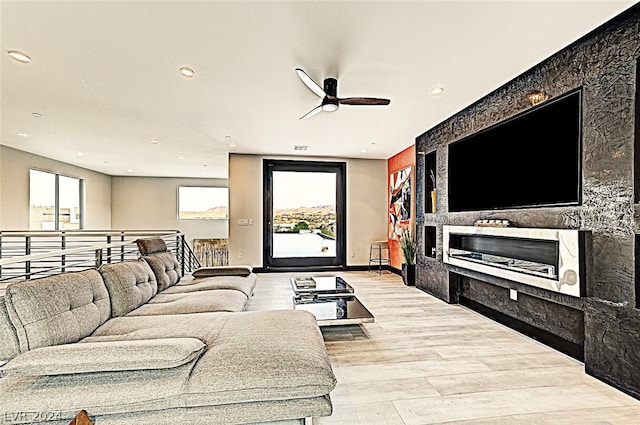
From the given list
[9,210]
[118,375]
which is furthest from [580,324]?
[9,210]

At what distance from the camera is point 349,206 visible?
7590mm

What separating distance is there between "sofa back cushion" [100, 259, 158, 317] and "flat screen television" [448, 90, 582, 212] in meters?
3.66

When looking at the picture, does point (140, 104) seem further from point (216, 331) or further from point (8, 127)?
point (216, 331)

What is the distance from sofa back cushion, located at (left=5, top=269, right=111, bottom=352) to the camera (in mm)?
1633

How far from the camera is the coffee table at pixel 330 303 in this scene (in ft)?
10.1

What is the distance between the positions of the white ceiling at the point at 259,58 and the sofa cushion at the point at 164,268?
1.82 m

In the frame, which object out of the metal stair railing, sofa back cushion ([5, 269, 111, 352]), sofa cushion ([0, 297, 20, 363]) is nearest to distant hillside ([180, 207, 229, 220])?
the metal stair railing

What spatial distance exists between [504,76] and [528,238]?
1614 mm

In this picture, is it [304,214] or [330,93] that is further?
[304,214]

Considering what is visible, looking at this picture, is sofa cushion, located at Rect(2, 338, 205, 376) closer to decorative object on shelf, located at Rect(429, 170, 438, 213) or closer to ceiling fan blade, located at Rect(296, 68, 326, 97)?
ceiling fan blade, located at Rect(296, 68, 326, 97)

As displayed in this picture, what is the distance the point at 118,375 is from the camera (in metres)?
1.47

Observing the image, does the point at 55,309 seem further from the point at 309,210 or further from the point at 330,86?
the point at 309,210

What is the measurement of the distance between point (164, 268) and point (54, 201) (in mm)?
6034

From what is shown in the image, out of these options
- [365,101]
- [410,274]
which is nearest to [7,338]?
[365,101]
